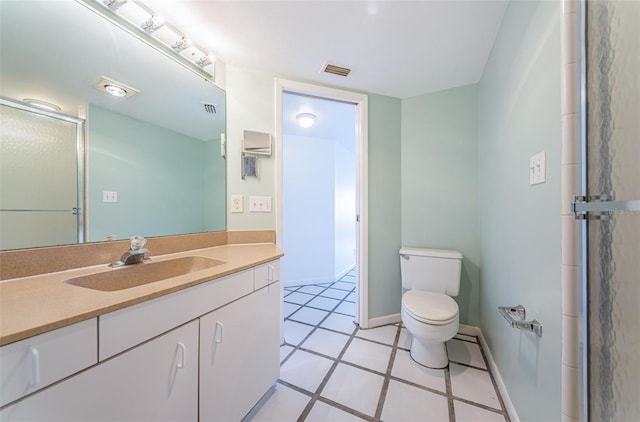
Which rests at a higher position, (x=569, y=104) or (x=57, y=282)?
(x=569, y=104)

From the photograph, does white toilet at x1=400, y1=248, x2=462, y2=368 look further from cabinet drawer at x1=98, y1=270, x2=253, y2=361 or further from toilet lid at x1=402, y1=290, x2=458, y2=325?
cabinet drawer at x1=98, y1=270, x2=253, y2=361

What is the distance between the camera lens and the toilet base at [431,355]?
1.50 meters

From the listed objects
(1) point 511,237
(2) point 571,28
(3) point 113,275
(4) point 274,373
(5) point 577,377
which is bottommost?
(4) point 274,373

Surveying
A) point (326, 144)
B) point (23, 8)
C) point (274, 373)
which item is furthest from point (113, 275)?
point (326, 144)

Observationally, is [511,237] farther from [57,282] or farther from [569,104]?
[57,282]

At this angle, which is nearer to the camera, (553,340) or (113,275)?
(553,340)

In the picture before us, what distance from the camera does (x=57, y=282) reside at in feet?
2.63

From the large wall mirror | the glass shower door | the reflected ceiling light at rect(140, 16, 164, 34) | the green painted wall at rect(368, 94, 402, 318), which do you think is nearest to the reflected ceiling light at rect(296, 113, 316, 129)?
the green painted wall at rect(368, 94, 402, 318)

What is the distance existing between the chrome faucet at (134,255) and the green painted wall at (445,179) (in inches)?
78.8

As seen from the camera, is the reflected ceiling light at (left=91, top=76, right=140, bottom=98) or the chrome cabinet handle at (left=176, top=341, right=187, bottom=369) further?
the reflected ceiling light at (left=91, top=76, right=140, bottom=98)

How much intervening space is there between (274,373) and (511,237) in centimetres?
153

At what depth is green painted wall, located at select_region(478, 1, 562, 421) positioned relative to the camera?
0.80 metres

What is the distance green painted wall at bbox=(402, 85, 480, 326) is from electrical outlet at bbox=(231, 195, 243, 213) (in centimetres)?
150

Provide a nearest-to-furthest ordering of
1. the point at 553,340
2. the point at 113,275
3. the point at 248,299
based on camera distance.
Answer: the point at 553,340 < the point at 113,275 < the point at 248,299
